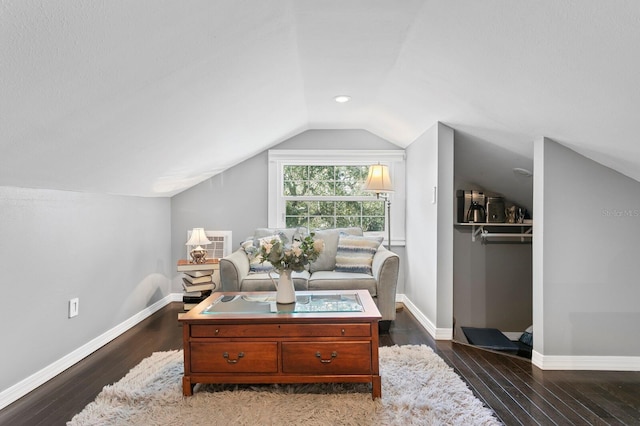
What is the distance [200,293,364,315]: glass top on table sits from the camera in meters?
2.66

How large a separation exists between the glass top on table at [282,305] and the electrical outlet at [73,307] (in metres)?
1.07

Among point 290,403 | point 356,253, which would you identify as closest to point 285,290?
point 290,403

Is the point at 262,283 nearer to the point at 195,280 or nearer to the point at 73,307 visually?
the point at 195,280

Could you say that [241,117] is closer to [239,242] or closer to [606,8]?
[239,242]

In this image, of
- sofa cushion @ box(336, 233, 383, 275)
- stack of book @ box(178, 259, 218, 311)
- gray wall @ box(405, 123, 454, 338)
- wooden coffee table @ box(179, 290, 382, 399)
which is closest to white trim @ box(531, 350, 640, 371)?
gray wall @ box(405, 123, 454, 338)

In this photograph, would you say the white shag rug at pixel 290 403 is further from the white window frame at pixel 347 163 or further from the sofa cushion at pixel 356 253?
the white window frame at pixel 347 163

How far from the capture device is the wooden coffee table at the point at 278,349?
8.25ft

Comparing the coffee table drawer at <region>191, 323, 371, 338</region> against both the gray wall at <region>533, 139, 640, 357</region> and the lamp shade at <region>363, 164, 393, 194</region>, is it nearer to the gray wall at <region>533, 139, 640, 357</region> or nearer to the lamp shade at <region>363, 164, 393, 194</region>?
the gray wall at <region>533, 139, 640, 357</region>

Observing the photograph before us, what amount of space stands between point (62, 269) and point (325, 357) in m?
1.97

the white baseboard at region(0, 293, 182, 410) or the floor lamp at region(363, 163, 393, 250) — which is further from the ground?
the floor lamp at region(363, 163, 393, 250)

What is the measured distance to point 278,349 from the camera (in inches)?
99.2

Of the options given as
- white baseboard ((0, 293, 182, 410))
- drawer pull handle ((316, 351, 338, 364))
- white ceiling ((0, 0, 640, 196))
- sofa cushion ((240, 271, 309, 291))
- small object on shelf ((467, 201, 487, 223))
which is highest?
white ceiling ((0, 0, 640, 196))

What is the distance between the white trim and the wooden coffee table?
1395 millimetres

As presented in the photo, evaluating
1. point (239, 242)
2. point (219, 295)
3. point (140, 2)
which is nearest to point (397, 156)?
point (239, 242)
